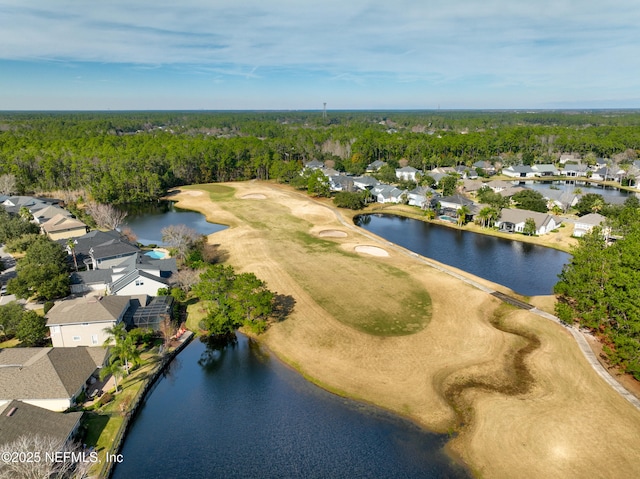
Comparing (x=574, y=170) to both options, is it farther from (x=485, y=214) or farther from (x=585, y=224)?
(x=485, y=214)

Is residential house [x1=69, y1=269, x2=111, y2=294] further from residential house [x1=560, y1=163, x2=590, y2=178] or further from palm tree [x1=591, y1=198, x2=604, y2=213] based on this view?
residential house [x1=560, y1=163, x2=590, y2=178]

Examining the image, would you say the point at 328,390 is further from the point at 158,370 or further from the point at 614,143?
the point at 614,143

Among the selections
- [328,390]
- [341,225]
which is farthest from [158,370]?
[341,225]

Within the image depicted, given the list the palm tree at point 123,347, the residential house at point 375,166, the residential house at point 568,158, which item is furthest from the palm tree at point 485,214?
the residential house at point 568,158

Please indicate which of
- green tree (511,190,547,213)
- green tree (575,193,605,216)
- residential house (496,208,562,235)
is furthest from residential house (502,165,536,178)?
residential house (496,208,562,235)

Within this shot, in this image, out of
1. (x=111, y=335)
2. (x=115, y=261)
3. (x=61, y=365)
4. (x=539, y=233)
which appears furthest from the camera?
(x=539, y=233)

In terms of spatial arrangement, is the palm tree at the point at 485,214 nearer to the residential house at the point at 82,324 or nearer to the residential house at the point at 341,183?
the residential house at the point at 341,183
